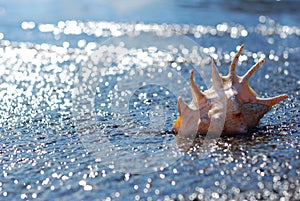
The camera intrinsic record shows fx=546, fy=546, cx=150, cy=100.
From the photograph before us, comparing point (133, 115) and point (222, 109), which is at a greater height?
point (222, 109)

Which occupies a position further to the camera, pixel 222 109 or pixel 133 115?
pixel 133 115

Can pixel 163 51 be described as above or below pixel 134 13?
below

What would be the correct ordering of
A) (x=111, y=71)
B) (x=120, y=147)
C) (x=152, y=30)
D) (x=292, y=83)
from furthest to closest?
(x=152, y=30)
(x=111, y=71)
(x=292, y=83)
(x=120, y=147)

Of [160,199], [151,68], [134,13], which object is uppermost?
[134,13]

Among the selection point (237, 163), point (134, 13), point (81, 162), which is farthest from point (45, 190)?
point (134, 13)

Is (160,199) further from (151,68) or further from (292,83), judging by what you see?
(151,68)
